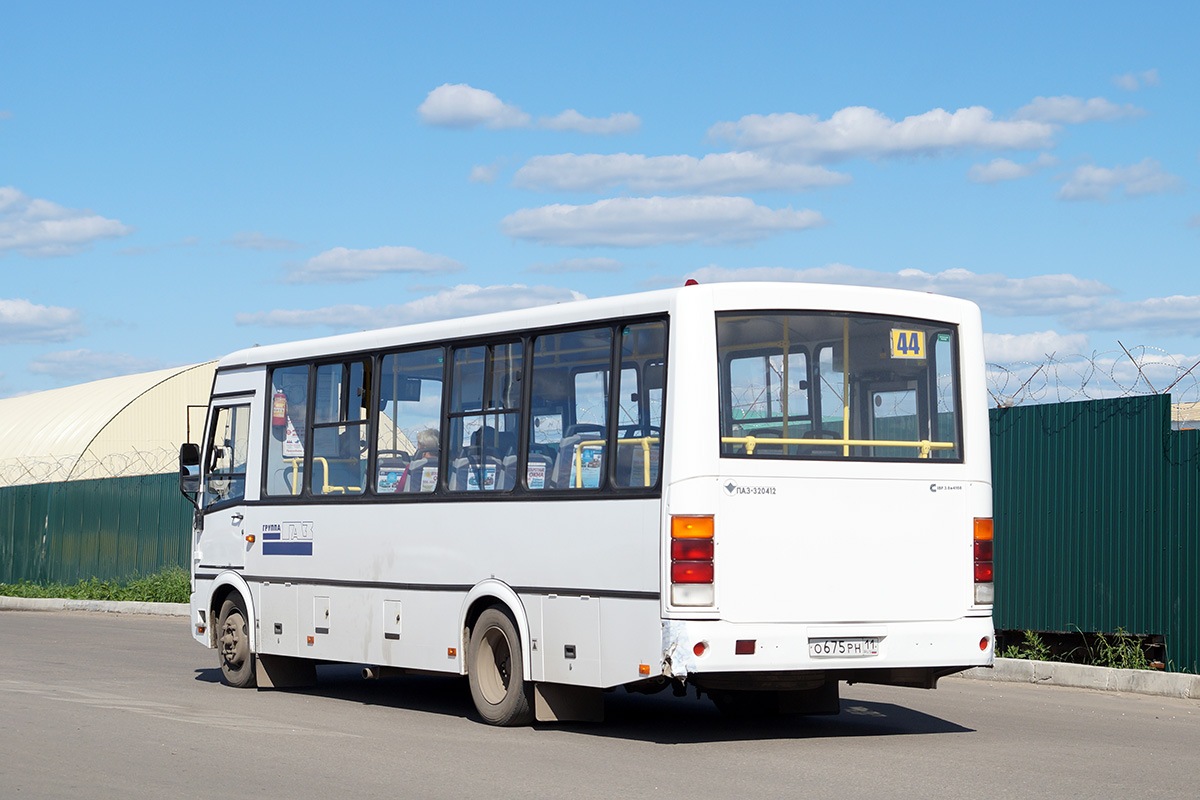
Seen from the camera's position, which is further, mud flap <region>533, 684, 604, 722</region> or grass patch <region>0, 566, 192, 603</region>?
grass patch <region>0, 566, 192, 603</region>

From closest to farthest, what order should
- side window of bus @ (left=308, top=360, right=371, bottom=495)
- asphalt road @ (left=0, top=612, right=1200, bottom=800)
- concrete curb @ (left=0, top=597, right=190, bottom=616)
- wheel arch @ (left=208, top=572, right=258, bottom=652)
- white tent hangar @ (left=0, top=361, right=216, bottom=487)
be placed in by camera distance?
1. asphalt road @ (left=0, top=612, right=1200, bottom=800)
2. side window of bus @ (left=308, top=360, right=371, bottom=495)
3. wheel arch @ (left=208, top=572, right=258, bottom=652)
4. concrete curb @ (left=0, top=597, right=190, bottom=616)
5. white tent hangar @ (left=0, top=361, right=216, bottom=487)

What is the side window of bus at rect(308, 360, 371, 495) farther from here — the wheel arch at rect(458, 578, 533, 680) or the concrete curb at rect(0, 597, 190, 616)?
the concrete curb at rect(0, 597, 190, 616)

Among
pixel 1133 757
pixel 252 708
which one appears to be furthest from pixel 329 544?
pixel 1133 757

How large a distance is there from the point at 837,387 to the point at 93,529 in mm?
25327


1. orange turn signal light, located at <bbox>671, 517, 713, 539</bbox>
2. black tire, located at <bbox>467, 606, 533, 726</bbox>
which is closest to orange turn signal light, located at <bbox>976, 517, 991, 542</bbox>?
orange turn signal light, located at <bbox>671, 517, 713, 539</bbox>

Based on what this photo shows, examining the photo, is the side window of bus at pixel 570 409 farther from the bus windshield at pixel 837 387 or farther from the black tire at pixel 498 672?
the black tire at pixel 498 672

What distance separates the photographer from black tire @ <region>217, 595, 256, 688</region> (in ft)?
→ 45.0

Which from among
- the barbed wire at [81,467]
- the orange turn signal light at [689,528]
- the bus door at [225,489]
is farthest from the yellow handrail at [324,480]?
the barbed wire at [81,467]

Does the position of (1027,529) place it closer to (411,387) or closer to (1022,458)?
(1022,458)

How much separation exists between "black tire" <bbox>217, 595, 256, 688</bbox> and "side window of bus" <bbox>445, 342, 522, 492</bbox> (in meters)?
3.38

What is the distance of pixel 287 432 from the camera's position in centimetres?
1334

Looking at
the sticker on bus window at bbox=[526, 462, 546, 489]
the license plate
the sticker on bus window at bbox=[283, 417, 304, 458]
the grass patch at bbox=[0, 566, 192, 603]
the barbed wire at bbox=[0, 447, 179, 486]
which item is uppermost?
the barbed wire at bbox=[0, 447, 179, 486]

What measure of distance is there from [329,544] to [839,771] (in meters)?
5.25

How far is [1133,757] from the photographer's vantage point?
948cm
